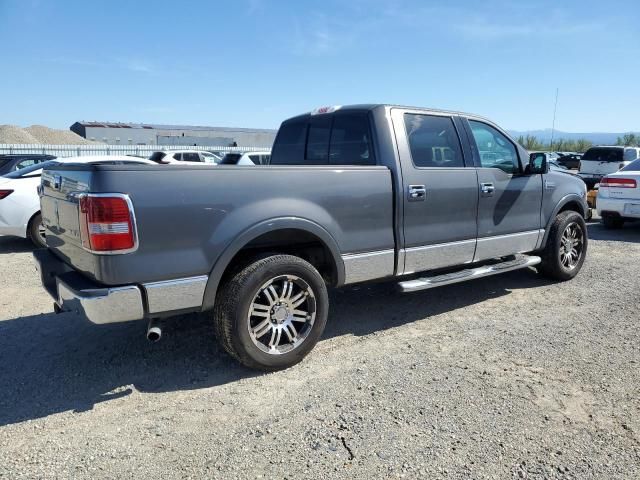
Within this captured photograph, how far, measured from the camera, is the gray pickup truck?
10.2 feet

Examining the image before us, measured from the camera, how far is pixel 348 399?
336 centimetres

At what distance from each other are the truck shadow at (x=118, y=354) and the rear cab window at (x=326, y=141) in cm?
153

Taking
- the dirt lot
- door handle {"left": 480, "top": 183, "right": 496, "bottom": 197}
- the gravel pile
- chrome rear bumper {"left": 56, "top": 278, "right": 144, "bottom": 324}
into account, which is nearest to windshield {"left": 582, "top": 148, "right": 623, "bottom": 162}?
the dirt lot

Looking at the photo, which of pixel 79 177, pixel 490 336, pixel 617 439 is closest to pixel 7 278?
pixel 79 177

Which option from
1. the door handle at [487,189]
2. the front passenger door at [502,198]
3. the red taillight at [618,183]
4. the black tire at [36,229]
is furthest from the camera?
the red taillight at [618,183]

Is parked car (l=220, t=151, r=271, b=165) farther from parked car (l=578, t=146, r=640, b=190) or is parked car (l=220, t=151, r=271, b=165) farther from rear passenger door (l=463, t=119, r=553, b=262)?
parked car (l=578, t=146, r=640, b=190)

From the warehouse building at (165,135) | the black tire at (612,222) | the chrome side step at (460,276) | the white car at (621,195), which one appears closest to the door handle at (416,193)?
the chrome side step at (460,276)

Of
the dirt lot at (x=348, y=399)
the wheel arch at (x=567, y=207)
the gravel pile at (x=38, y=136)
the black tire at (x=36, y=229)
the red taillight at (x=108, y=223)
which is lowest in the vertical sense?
the dirt lot at (x=348, y=399)

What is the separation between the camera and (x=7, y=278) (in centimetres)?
650

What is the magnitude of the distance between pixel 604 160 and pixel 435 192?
1735cm

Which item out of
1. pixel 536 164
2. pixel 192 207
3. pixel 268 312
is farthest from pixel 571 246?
pixel 192 207

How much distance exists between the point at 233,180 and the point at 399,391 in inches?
70.9

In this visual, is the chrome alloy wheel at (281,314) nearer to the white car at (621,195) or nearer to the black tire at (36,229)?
the black tire at (36,229)

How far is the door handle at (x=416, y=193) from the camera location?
14.3ft
